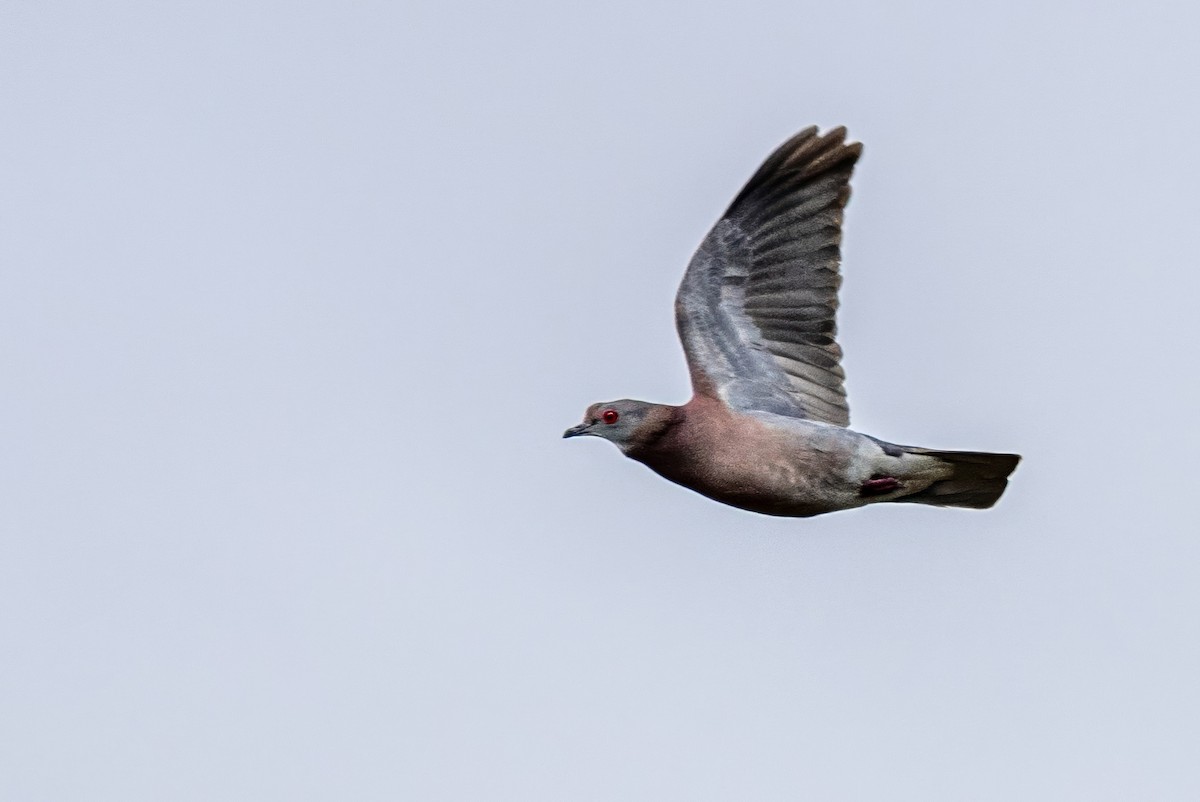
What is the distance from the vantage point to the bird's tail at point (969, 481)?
527 inches

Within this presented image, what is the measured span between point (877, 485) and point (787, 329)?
1.20m

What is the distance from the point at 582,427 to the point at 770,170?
2001 mm

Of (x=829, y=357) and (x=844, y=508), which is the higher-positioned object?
(x=829, y=357)

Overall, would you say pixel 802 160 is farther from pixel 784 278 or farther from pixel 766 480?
pixel 766 480

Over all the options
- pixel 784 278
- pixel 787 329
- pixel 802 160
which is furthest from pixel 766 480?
pixel 802 160

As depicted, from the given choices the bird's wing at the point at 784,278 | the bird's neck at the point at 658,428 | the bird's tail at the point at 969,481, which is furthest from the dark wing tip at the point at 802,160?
the bird's tail at the point at 969,481

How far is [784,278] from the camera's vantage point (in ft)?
45.8

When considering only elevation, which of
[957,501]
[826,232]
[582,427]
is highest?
[826,232]

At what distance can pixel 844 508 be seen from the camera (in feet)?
44.2

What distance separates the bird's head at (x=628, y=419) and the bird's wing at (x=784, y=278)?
74cm

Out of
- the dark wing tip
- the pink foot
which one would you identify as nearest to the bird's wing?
the dark wing tip

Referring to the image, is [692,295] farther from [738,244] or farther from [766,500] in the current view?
[766,500]

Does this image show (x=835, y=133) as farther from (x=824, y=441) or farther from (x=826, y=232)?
(x=824, y=441)

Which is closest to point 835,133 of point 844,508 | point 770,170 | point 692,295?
point 770,170
